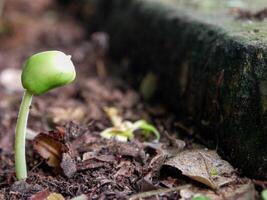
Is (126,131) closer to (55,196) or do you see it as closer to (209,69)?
(209,69)

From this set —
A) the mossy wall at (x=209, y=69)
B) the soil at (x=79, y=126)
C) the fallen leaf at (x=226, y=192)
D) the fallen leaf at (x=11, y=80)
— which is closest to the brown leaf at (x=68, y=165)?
the soil at (x=79, y=126)

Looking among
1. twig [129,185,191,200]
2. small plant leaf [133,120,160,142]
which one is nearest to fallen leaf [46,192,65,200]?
twig [129,185,191,200]

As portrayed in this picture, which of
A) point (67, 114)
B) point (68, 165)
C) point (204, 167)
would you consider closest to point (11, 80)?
point (67, 114)

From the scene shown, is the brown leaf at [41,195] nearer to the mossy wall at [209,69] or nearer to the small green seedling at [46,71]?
the small green seedling at [46,71]

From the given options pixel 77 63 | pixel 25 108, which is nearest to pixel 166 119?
pixel 25 108

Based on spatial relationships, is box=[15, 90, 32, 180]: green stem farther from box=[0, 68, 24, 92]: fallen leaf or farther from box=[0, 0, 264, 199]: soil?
box=[0, 68, 24, 92]: fallen leaf
